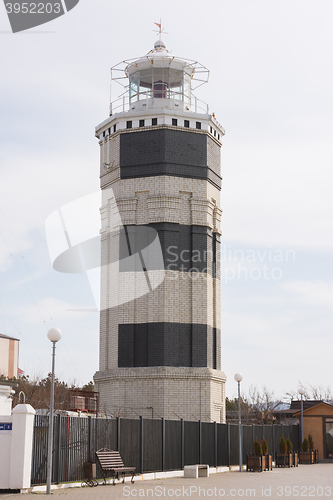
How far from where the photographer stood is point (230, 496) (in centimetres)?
1795

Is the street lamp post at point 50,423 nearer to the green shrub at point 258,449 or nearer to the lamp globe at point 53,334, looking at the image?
the lamp globe at point 53,334

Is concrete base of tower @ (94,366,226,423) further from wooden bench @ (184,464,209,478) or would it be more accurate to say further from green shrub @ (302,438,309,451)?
green shrub @ (302,438,309,451)

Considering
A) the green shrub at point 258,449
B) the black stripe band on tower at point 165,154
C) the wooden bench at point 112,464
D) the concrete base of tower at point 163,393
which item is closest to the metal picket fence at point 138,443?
the wooden bench at point 112,464

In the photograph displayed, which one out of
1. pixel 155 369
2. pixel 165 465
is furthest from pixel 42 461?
pixel 155 369

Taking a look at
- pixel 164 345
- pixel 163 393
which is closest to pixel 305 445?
pixel 163 393

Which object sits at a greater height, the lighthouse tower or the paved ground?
the lighthouse tower

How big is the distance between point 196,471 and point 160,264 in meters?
12.5

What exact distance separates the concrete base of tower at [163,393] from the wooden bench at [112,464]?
37.1 feet

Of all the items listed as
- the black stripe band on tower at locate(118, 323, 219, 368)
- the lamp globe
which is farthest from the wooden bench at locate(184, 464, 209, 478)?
the lamp globe

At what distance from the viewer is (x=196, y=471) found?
87.0 feet

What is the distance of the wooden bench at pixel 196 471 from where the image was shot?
26.5 metres

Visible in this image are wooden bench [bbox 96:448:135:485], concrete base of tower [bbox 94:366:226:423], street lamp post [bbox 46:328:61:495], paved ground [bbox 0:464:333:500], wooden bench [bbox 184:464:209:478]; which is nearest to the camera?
paved ground [bbox 0:464:333:500]

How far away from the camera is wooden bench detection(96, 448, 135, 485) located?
71.3ft

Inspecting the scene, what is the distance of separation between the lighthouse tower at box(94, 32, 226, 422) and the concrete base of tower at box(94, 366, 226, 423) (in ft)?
0.17
